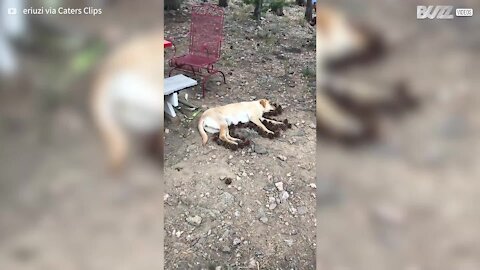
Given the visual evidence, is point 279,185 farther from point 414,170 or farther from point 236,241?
point 414,170

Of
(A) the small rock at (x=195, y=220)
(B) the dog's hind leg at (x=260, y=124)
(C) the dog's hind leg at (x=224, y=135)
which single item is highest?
(B) the dog's hind leg at (x=260, y=124)

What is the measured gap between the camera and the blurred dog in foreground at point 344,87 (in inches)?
58.5

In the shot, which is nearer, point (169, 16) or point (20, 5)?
point (20, 5)

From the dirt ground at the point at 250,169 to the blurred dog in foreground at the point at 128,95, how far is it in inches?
10.7

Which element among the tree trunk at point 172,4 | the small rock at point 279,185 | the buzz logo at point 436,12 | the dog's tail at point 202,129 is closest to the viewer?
the buzz logo at point 436,12

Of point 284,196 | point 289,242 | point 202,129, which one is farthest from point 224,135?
point 289,242

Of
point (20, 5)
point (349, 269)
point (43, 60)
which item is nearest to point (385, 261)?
point (349, 269)

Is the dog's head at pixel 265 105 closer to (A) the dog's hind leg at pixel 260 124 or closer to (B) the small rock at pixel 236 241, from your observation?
(A) the dog's hind leg at pixel 260 124

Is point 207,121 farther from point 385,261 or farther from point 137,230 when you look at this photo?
point 385,261

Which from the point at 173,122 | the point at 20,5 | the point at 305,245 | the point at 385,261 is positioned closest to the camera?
the point at 20,5

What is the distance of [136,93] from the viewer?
4.88ft

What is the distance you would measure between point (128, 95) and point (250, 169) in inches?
22.7

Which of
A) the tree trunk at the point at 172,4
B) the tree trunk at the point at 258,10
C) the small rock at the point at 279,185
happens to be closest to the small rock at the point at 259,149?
the small rock at the point at 279,185

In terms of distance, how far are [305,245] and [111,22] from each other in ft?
3.16
